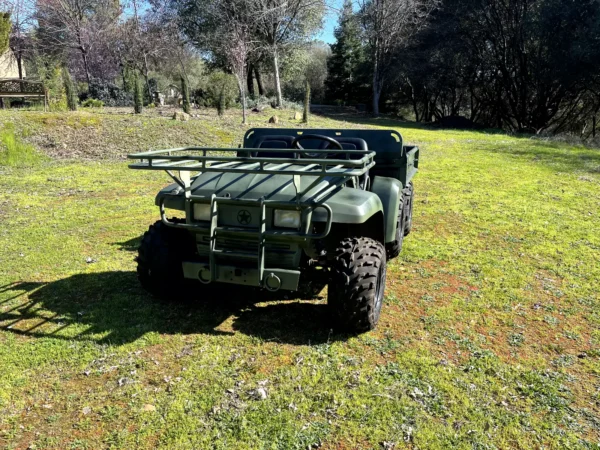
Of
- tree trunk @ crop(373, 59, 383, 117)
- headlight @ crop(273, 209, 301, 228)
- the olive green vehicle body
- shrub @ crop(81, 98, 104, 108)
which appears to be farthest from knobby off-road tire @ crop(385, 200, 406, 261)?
tree trunk @ crop(373, 59, 383, 117)

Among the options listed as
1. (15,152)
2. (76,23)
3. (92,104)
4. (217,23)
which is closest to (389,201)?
(15,152)

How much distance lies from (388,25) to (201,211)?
93.8ft

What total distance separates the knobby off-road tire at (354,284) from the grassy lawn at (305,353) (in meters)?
0.20

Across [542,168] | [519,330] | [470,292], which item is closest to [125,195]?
[470,292]

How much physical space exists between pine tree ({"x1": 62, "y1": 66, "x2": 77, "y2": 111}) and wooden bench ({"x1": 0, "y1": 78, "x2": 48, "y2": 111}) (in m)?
0.82

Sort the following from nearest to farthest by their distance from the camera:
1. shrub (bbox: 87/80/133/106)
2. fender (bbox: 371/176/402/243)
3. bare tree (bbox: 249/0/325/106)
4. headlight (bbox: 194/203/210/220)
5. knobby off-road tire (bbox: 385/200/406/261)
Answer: headlight (bbox: 194/203/210/220), fender (bbox: 371/176/402/243), knobby off-road tire (bbox: 385/200/406/261), shrub (bbox: 87/80/133/106), bare tree (bbox: 249/0/325/106)

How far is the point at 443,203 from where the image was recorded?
7.91m

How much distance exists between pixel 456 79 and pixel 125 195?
23875mm

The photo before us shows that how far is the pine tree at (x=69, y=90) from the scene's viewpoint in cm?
1467

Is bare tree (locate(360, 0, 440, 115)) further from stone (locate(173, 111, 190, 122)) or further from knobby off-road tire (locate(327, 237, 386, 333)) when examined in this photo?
knobby off-road tire (locate(327, 237, 386, 333))

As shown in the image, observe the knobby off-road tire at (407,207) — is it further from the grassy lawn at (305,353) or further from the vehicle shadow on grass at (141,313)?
the vehicle shadow on grass at (141,313)

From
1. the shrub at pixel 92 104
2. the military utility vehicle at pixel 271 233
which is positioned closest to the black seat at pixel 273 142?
the military utility vehicle at pixel 271 233

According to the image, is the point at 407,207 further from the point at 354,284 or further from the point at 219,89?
the point at 219,89

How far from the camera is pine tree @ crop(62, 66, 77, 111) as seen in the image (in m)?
14.7
